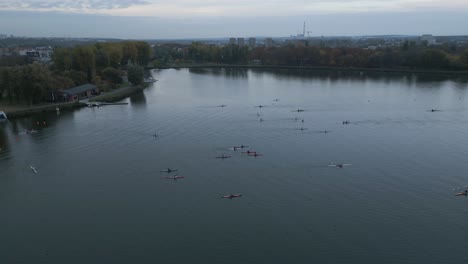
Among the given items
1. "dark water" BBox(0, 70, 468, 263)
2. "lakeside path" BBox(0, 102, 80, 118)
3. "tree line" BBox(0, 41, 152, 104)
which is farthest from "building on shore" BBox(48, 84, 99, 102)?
"dark water" BBox(0, 70, 468, 263)

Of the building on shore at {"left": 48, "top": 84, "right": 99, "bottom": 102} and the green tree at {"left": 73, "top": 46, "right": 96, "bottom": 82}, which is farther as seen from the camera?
the green tree at {"left": 73, "top": 46, "right": 96, "bottom": 82}

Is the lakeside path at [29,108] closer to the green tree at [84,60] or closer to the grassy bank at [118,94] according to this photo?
the grassy bank at [118,94]

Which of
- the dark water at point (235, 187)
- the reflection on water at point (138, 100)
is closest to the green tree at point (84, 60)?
the reflection on water at point (138, 100)

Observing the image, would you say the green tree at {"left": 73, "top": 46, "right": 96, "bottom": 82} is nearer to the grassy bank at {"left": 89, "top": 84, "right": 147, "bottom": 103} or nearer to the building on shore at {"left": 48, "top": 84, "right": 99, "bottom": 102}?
the grassy bank at {"left": 89, "top": 84, "right": 147, "bottom": 103}

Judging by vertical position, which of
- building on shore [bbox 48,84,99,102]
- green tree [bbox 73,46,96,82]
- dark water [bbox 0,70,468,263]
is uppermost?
green tree [bbox 73,46,96,82]

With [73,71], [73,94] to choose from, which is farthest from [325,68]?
[73,94]

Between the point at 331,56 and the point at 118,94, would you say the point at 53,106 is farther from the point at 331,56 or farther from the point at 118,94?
the point at 331,56
